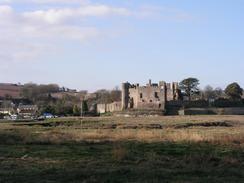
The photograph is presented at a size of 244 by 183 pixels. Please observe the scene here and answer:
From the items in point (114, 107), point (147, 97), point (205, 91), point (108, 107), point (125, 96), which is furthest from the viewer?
point (205, 91)

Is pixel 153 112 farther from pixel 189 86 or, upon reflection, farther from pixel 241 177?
pixel 241 177

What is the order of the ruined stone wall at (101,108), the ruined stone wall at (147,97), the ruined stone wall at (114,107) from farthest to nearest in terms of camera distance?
the ruined stone wall at (101,108) < the ruined stone wall at (114,107) < the ruined stone wall at (147,97)

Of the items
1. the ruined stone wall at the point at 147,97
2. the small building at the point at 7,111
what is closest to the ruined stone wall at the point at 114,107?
the ruined stone wall at the point at 147,97

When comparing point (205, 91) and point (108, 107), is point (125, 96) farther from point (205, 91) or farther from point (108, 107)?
point (205, 91)

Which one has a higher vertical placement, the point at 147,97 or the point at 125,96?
the point at 125,96

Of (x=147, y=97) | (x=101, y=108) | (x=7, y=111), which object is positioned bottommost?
(x=7, y=111)

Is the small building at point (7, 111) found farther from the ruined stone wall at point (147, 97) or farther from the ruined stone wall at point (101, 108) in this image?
the ruined stone wall at point (147, 97)

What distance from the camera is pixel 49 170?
648 inches

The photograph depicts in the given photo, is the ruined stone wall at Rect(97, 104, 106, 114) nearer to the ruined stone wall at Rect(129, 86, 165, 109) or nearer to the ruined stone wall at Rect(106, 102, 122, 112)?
the ruined stone wall at Rect(106, 102, 122, 112)

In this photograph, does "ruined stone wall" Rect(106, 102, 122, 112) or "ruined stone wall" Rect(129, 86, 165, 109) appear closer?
"ruined stone wall" Rect(129, 86, 165, 109)

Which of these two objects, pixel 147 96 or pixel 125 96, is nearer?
pixel 147 96

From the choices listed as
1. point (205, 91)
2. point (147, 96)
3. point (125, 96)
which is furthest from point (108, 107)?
point (205, 91)

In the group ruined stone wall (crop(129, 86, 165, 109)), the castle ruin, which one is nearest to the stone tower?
the castle ruin

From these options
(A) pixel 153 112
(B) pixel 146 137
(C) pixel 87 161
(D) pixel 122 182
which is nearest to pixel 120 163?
(C) pixel 87 161
